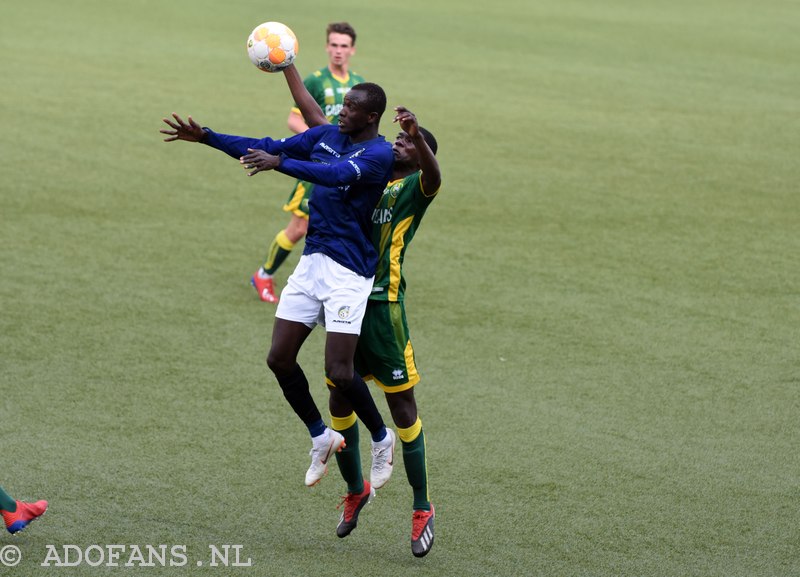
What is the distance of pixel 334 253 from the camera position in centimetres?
549

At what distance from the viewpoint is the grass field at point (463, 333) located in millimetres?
5922

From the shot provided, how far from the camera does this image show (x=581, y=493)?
6.38 meters

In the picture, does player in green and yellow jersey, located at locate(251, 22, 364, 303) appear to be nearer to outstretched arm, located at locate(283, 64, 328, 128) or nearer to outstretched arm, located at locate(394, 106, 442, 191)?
outstretched arm, located at locate(283, 64, 328, 128)

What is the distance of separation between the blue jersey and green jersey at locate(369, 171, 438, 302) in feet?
0.25

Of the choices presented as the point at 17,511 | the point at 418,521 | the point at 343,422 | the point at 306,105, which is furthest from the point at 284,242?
the point at 17,511

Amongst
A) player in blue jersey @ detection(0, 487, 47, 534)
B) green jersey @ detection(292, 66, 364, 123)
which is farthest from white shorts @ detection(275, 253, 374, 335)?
green jersey @ detection(292, 66, 364, 123)

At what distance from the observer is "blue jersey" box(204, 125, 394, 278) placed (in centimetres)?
536

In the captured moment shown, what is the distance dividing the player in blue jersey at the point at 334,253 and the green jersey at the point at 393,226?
3.4 inches

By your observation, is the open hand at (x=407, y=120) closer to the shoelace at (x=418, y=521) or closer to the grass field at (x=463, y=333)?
the shoelace at (x=418, y=521)

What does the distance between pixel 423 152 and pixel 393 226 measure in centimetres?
50

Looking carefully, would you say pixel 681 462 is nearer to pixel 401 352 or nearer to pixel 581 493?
pixel 581 493

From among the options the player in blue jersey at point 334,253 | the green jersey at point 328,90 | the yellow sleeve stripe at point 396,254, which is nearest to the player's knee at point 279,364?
the player in blue jersey at point 334,253

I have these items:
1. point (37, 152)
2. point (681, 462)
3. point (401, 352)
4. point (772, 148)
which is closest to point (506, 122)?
point (772, 148)

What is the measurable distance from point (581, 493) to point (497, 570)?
3.43ft
